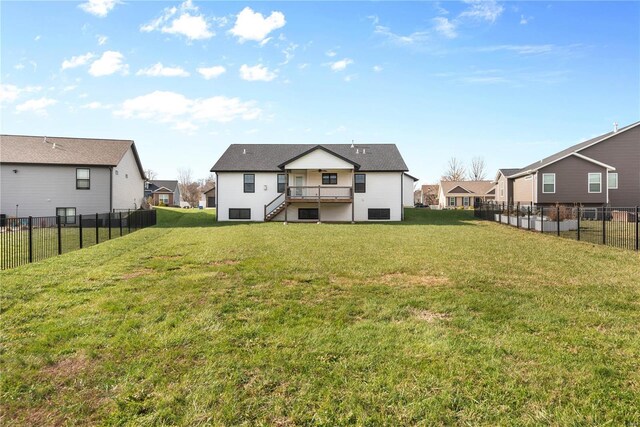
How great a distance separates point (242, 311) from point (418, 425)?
311cm

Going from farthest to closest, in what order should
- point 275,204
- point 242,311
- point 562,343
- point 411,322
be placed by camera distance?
point 275,204 → point 242,311 → point 411,322 → point 562,343

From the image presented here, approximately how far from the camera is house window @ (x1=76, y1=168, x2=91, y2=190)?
24281 millimetres

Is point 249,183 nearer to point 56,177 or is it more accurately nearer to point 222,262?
point 56,177

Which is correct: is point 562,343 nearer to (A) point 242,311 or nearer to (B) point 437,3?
(A) point 242,311

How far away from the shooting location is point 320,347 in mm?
3922

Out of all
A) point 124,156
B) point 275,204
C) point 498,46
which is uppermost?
point 498,46

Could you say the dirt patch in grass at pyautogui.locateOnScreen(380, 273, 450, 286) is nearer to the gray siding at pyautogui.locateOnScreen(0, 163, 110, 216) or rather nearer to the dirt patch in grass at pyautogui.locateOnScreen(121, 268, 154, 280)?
the dirt patch in grass at pyautogui.locateOnScreen(121, 268, 154, 280)

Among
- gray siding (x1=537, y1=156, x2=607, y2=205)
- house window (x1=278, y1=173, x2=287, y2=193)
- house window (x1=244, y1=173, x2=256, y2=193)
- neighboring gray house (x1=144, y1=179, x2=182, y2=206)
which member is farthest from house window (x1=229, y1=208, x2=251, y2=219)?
neighboring gray house (x1=144, y1=179, x2=182, y2=206)

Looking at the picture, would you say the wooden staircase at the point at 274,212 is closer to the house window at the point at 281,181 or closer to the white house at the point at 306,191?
the white house at the point at 306,191

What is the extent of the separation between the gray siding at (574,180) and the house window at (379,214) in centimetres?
1251

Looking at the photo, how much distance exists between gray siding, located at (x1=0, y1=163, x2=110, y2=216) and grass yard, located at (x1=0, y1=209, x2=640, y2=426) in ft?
64.2

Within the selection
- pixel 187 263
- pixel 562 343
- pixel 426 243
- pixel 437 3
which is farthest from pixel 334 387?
pixel 437 3

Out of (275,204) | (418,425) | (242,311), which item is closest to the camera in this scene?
(418,425)

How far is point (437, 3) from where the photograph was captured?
11672 millimetres
